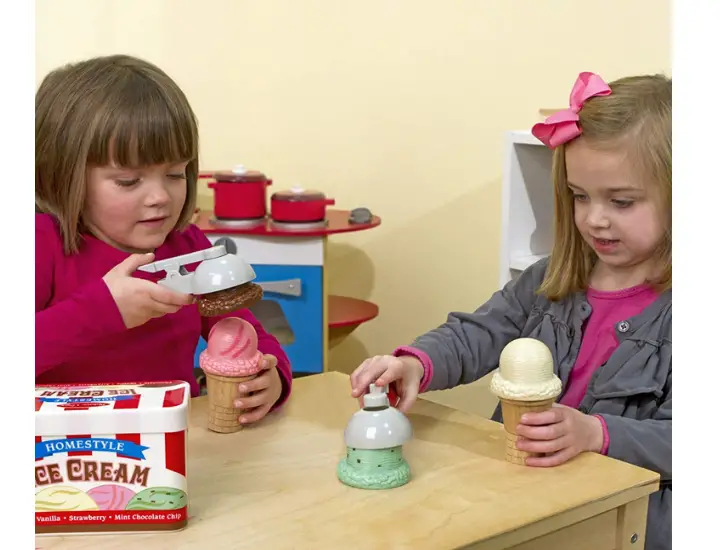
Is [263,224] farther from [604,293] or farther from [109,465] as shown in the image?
[109,465]

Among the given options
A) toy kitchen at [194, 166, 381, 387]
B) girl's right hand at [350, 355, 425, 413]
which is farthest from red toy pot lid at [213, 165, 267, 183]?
girl's right hand at [350, 355, 425, 413]

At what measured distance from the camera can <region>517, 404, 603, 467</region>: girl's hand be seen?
34.9 inches

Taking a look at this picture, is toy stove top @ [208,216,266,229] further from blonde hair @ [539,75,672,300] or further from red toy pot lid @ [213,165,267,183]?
blonde hair @ [539,75,672,300]

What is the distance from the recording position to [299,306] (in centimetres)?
199

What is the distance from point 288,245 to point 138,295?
1.01 metres

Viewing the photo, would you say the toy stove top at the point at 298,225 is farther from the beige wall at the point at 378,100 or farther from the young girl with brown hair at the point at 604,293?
the young girl with brown hair at the point at 604,293

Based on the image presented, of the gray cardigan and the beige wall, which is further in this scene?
the beige wall

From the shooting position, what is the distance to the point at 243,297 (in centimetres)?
92

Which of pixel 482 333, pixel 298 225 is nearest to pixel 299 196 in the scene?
pixel 298 225

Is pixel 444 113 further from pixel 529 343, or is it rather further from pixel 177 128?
pixel 529 343

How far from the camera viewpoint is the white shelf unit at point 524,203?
1723mm

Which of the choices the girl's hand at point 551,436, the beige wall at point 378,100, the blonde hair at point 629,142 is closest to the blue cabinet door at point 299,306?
the beige wall at point 378,100

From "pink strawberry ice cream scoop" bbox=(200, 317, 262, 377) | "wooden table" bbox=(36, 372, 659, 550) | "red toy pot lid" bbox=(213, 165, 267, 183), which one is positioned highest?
"red toy pot lid" bbox=(213, 165, 267, 183)

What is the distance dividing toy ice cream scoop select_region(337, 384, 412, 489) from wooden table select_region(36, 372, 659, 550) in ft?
0.04
